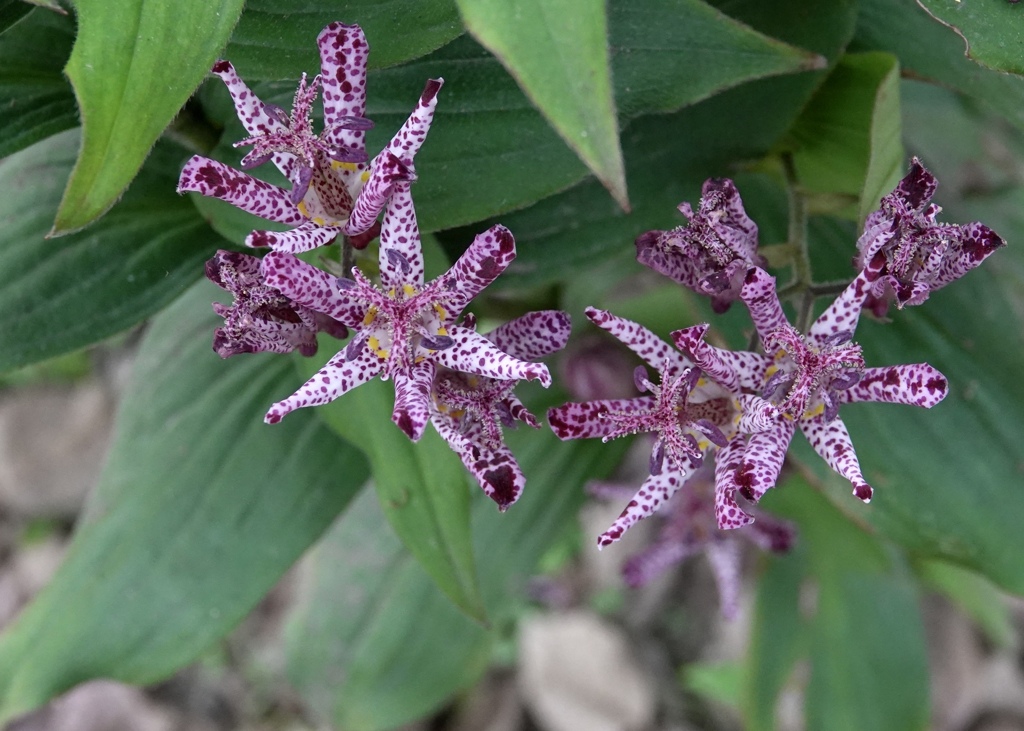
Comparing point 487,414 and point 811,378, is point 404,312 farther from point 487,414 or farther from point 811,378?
point 811,378

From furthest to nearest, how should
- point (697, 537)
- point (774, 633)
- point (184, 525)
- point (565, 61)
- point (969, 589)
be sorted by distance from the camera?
point (969, 589)
point (774, 633)
point (697, 537)
point (184, 525)
point (565, 61)

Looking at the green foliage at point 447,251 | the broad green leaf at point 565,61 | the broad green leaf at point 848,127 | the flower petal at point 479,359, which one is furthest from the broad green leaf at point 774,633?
the broad green leaf at point 565,61

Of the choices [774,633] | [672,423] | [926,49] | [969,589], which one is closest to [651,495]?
[672,423]

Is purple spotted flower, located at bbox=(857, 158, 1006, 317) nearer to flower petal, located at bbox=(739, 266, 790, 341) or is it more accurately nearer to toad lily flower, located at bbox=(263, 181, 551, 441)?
flower petal, located at bbox=(739, 266, 790, 341)

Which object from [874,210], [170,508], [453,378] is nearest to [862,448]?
[874,210]

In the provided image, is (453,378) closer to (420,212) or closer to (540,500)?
(420,212)

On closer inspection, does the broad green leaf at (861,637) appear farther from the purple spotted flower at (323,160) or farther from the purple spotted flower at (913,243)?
the purple spotted flower at (323,160)
